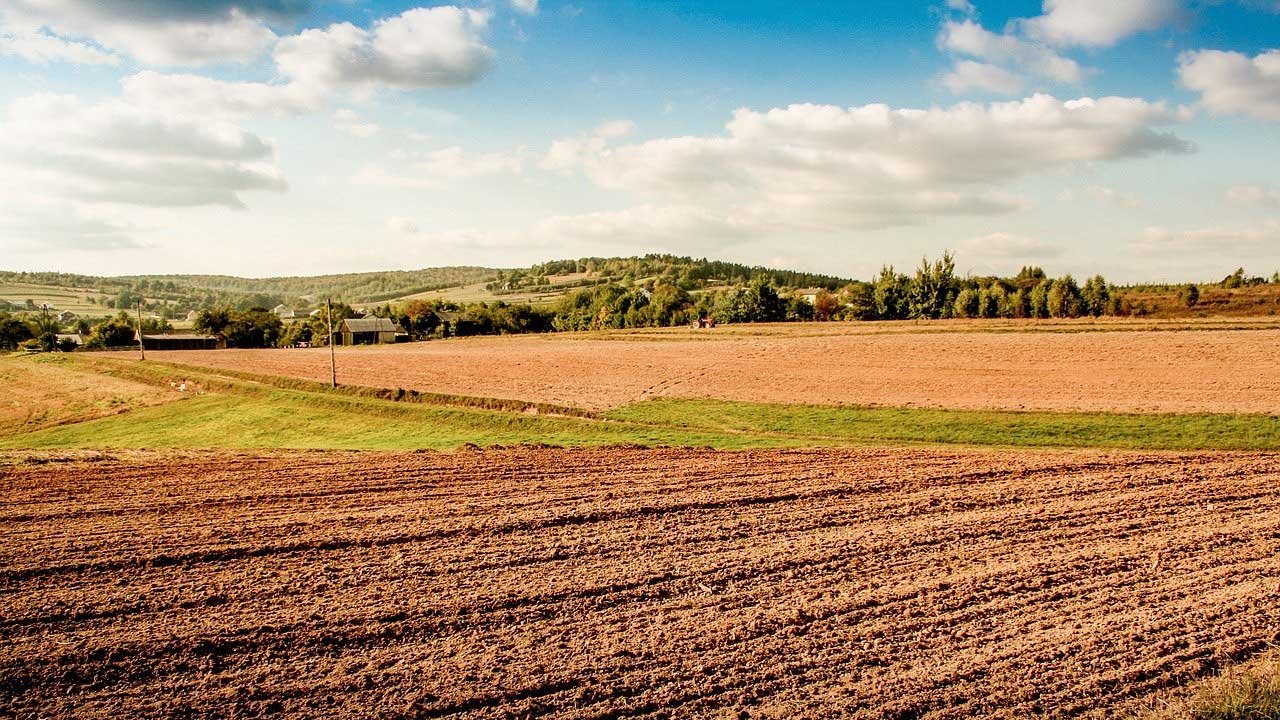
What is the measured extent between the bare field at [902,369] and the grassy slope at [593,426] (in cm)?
231

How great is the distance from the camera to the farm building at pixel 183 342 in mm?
109312

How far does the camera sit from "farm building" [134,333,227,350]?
109 metres

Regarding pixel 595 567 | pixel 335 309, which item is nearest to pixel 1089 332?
pixel 595 567

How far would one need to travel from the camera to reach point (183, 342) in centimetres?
11356

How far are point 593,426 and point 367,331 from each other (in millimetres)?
96927

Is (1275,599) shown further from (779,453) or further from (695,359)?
(695,359)

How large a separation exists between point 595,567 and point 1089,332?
56746 millimetres

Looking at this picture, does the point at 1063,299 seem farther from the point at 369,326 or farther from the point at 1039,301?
the point at 369,326

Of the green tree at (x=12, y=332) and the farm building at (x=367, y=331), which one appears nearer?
the green tree at (x=12, y=332)

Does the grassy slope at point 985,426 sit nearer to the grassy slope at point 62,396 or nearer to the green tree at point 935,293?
the grassy slope at point 62,396

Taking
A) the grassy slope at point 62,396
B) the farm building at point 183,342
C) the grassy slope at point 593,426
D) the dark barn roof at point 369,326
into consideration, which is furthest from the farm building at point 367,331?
the grassy slope at point 593,426

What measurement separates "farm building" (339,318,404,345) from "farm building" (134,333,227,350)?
17783 mm

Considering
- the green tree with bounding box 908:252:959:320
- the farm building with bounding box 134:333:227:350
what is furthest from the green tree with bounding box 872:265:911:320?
the farm building with bounding box 134:333:227:350

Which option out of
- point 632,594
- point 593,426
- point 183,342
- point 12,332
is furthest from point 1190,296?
point 12,332
